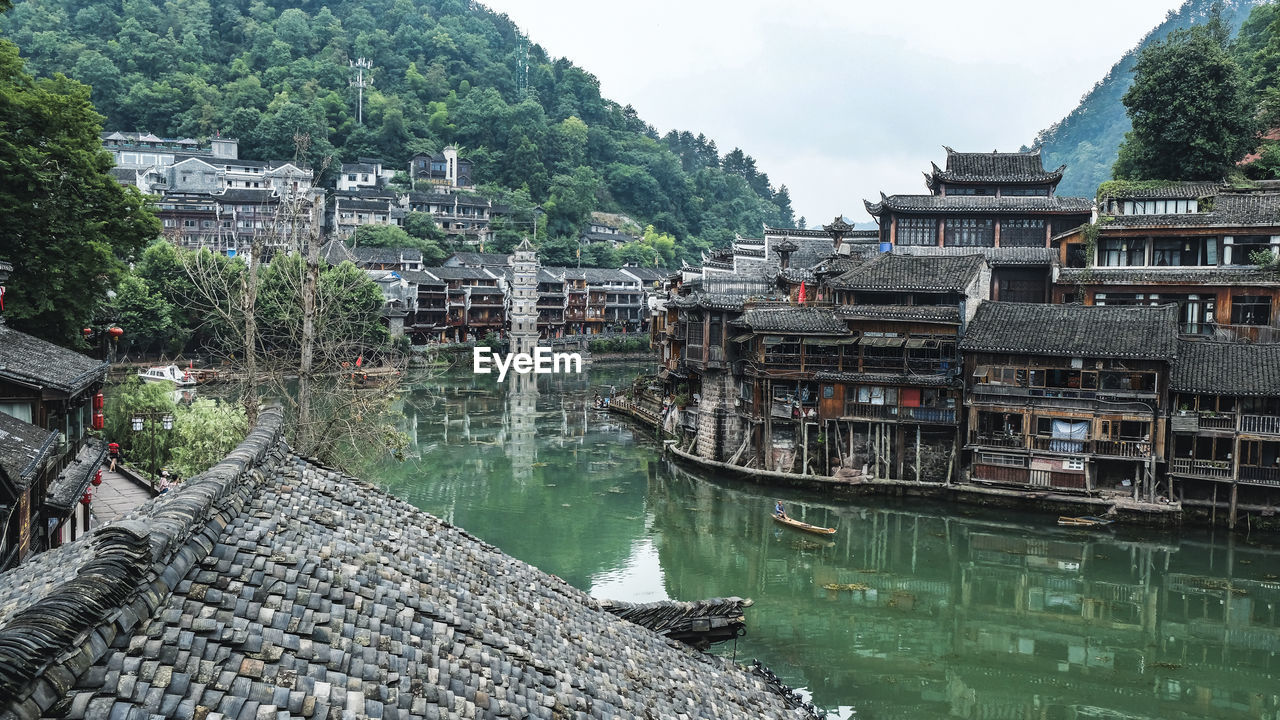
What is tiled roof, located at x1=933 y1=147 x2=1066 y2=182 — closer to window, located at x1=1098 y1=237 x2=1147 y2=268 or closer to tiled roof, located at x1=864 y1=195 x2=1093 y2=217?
tiled roof, located at x1=864 y1=195 x2=1093 y2=217

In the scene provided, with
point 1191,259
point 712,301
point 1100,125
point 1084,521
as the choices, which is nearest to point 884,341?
point 712,301

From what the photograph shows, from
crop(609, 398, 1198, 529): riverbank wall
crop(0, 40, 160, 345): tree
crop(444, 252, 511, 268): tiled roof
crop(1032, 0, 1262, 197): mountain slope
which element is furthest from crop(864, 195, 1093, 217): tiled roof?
crop(1032, 0, 1262, 197): mountain slope

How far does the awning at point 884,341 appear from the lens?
33794 millimetres

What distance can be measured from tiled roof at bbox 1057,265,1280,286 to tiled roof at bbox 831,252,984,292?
4468 mm

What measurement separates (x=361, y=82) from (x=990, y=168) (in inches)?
3531

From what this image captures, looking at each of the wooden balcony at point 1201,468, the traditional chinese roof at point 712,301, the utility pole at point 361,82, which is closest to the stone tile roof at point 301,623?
the wooden balcony at point 1201,468

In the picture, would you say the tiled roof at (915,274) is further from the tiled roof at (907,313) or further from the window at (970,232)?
the window at (970,232)

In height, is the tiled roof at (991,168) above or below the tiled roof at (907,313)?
above

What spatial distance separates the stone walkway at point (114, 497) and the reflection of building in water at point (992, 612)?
13.6 m

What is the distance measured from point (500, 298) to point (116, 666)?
81.7 metres

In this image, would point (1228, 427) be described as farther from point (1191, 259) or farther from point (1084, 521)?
point (1191, 259)

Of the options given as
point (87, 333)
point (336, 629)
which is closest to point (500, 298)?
point (87, 333)

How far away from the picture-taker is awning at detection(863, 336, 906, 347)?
3379 centimetres

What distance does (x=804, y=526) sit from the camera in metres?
29.4
